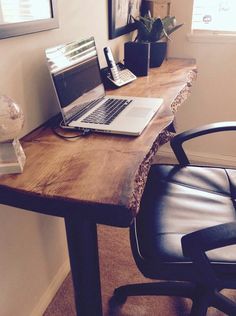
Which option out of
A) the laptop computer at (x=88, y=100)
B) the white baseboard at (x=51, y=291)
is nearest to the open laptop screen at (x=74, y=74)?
the laptop computer at (x=88, y=100)

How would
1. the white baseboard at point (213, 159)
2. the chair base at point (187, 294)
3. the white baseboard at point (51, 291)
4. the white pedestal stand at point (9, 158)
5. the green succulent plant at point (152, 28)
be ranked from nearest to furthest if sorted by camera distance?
the white pedestal stand at point (9, 158)
the chair base at point (187, 294)
the white baseboard at point (51, 291)
the green succulent plant at point (152, 28)
the white baseboard at point (213, 159)

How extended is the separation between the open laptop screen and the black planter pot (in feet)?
2.03

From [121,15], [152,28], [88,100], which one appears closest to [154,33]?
[152,28]

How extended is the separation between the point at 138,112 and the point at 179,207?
0.39 metres

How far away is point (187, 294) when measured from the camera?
1.33 metres

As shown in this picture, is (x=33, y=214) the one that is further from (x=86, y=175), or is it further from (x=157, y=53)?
(x=157, y=53)

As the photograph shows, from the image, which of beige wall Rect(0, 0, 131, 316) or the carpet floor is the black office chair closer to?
the carpet floor

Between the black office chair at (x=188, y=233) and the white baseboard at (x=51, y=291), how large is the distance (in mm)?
278

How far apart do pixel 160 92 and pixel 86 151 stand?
64 cm

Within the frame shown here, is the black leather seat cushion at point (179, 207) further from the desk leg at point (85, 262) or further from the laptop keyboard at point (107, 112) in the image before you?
the laptop keyboard at point (107, 112)

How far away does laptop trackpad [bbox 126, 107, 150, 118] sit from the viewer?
1161mm

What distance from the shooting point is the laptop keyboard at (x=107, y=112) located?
44.4 inches

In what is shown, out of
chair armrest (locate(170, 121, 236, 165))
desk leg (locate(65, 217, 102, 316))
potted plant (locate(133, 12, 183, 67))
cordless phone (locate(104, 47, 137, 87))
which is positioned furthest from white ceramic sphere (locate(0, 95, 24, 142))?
potted plant (locate(133, 12, 183, 67))

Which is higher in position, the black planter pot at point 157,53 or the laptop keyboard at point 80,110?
the black planter pot at point 157,53
